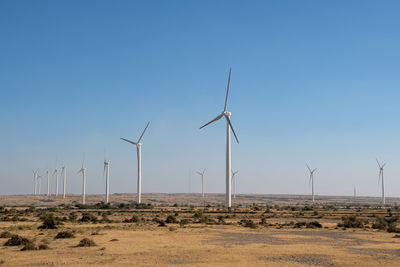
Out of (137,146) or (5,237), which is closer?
(5,237)

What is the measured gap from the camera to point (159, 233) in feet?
136

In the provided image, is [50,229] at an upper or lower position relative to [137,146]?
lower

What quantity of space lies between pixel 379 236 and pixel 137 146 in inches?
3428

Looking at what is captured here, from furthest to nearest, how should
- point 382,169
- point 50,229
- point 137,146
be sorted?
point 382,169, point 137,146, point 50,229

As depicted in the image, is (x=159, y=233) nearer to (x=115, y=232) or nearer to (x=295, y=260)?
(x=115, y=232)

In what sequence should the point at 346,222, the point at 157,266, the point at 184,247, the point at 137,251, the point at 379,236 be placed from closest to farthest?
1. the point at 157,266
2. the point at 137,251
3. the point at 184,247
4. the point at 379,236
5. the point at 346,222

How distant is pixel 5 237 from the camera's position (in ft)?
121

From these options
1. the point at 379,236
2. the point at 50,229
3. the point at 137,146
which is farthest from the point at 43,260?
the point at 137,146

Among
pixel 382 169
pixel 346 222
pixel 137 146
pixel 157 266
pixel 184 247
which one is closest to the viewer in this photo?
pixel 157 266

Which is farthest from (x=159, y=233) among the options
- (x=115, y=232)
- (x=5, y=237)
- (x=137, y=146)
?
(x=137, y=146)

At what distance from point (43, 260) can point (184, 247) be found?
9895 millimetres

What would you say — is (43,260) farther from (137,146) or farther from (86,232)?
(137,146)

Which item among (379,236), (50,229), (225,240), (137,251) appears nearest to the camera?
(137,251)

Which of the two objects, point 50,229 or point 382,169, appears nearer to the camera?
point 50,229
